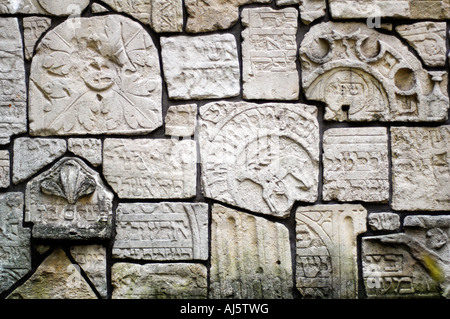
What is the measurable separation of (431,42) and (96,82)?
6.70 ft

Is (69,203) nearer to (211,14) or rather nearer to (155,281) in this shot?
(155,281)

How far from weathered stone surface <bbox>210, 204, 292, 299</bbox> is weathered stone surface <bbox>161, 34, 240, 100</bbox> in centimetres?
72

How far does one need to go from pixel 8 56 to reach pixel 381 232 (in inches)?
98.8

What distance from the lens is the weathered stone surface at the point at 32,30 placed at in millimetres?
2840

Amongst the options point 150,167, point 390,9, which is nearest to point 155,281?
point 150,167

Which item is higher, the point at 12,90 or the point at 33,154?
the point at 12,90

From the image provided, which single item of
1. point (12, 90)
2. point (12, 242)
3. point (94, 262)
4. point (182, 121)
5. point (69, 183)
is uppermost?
point (12, 90)

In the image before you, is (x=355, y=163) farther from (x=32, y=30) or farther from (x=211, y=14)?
(x=32, y=30)

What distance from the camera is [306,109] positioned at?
279 cm

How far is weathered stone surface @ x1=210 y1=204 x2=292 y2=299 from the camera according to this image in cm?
277

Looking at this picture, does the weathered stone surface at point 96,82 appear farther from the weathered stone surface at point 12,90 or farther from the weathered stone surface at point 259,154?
the weathered stone surface at point 259,154

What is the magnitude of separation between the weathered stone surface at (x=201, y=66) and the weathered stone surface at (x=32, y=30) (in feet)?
2.43

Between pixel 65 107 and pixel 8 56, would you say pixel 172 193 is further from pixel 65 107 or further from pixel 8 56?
pixel 8 56

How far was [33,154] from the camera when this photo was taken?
282cm
